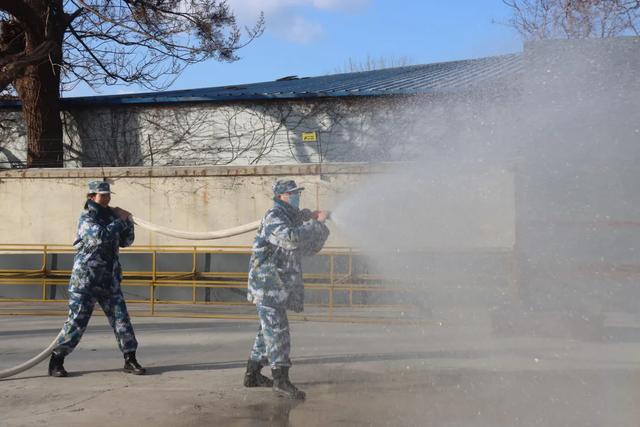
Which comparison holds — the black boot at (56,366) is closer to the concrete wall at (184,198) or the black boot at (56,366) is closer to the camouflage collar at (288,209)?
the camouflage collar at (288,209)

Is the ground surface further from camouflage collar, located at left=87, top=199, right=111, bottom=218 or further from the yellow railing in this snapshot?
the yellow railing

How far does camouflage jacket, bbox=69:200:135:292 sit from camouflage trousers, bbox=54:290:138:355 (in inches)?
2.9

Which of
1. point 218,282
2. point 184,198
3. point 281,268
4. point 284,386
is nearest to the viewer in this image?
point 284,386

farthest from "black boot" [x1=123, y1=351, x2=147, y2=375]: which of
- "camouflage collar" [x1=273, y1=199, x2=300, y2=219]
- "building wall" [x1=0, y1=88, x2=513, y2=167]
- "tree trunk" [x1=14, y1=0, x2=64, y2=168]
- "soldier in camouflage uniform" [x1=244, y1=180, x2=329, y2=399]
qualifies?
"tree trunk" [x1=14, y1=0, x2=64, y2=168]

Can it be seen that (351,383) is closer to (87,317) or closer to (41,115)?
(87,317)

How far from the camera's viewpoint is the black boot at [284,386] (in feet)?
20.0

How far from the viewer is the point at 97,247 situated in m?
7.08

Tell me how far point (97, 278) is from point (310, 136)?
10517 mm

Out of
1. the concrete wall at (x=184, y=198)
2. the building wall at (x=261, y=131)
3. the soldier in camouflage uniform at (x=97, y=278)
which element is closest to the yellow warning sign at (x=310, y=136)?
the building wall at (x=261, y=131)

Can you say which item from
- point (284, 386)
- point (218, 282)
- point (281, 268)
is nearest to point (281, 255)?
point (281, 268)

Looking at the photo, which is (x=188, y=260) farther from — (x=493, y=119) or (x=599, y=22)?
(x=599, y=22)

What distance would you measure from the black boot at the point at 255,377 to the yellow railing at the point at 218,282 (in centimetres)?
473

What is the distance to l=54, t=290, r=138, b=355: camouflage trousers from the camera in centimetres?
707

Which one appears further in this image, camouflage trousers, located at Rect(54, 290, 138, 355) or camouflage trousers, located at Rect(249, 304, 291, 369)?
camouflage trousers, located at Rect(54, 290, 138, 355)
